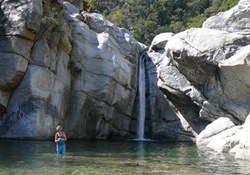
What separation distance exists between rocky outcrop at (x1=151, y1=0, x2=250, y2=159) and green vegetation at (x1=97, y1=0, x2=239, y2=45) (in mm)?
38297

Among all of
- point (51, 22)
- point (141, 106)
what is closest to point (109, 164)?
point (51, 22)

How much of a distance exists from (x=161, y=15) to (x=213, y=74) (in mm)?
49693

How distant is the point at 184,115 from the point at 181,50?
6.33 m

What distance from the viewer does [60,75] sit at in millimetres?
33031

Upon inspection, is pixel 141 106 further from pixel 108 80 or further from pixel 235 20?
pixel 235 20

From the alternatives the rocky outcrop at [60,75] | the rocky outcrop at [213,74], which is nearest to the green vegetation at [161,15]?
the rocky outcrop at [60,75]

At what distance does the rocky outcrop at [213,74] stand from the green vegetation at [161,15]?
38.3 metres

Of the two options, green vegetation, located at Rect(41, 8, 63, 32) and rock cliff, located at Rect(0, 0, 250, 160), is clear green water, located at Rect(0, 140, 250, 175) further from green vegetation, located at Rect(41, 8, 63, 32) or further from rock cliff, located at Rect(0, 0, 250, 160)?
green vegetation, located at Rect(41, 8, 63, 32)

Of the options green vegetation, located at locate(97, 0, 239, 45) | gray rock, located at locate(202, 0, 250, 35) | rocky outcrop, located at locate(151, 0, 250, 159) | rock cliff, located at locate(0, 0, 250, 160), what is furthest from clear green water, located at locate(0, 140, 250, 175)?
green vegetation, located at locate(97, 0, 239, 45)

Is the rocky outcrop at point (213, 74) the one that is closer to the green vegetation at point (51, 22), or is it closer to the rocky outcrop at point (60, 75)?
the rocky outcrop at point (60, 75)

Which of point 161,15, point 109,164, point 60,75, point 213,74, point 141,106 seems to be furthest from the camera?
point 161,15

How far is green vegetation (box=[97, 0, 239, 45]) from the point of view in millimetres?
73750

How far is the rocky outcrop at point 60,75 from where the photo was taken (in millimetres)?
29984

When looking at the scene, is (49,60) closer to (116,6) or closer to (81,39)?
(81,39)
